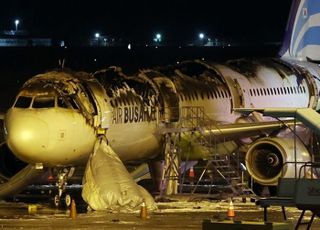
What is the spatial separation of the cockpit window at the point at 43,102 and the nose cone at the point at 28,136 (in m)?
0.50

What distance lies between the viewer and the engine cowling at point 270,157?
3425 centimetres

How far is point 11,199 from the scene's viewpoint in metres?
35.6

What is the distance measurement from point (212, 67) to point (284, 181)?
18691mm

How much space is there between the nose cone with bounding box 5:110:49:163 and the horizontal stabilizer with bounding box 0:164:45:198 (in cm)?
294

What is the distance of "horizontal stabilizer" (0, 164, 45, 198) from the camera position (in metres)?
34.4

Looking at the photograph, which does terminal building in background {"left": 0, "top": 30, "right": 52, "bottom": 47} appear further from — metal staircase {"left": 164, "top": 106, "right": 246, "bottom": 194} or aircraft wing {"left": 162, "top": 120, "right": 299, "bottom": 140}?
aircraft wing {"left": 162, "top": 120, "right": 299, "bottom": 140}

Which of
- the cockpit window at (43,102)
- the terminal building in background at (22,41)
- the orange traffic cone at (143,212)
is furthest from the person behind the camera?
the terminal building in background at (22,41)

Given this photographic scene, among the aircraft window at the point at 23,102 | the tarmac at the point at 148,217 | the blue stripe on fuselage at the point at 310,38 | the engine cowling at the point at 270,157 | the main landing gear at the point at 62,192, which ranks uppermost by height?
the blue stripe on fuselage at the point at 310,38

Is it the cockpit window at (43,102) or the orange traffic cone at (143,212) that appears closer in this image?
the orange traffic cone at (143,212)

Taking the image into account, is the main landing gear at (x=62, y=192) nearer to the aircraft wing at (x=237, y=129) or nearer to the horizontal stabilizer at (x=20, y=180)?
the horizontal stabilizer at (x=20, y=180)

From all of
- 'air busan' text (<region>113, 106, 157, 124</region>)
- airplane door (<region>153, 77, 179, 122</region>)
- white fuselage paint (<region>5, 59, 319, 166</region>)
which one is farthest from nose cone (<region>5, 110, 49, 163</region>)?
airplane door (<region>153, 77, 179, 122</region>)

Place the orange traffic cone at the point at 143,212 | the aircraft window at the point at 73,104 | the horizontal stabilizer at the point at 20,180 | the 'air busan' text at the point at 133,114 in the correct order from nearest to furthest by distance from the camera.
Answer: the orange traffic cone at the point at 143,212 → the aircraft window at the point at 73,104 → the 'air busan' text at the point at 133,114 → the horizontal stabilizer at the point at 20,180

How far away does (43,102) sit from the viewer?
31.6m

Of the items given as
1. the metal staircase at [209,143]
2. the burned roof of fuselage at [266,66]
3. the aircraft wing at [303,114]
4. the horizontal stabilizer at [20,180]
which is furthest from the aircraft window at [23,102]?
the aircraft wing at [303,114]
